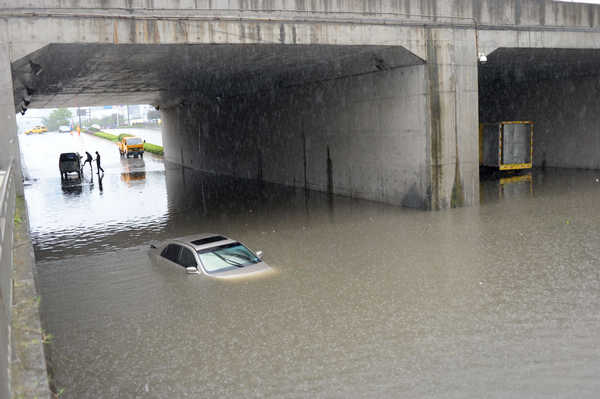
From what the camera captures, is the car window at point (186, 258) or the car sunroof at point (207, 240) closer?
the car window at point (186, 258)

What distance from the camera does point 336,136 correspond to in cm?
2338

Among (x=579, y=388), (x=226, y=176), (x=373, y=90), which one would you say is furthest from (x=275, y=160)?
(x=579, y=388)

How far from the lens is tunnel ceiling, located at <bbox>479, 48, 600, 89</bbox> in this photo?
21.6m

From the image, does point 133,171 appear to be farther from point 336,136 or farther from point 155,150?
point 336,136

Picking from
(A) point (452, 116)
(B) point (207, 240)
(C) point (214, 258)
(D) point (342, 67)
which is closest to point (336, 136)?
(D) point (342, 67)

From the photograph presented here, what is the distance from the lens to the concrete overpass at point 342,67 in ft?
47.1

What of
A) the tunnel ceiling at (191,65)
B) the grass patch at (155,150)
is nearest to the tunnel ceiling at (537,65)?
the tunnel ceiling at (191,65)

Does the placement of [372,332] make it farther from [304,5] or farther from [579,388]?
[304,5]

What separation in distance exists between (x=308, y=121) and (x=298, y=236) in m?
10.1

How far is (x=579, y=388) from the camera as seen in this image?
262 inches

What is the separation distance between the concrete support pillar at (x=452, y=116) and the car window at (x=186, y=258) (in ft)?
30.0

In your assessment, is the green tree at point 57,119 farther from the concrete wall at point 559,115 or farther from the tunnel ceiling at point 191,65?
the concrete wall at point 559,115

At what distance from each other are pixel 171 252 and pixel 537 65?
19.1 metres

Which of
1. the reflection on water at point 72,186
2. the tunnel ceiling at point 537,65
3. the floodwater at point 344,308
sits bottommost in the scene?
the floodwater at point 344,308
